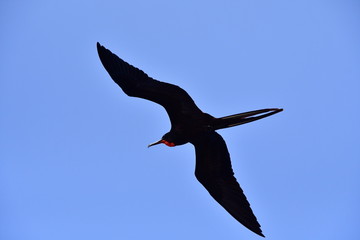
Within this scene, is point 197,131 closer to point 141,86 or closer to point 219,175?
point 219,175

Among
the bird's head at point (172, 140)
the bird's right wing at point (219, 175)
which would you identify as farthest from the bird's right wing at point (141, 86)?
the bird's right wing at point (219, 175)

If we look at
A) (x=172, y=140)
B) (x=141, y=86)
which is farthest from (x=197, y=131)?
(x=141, y=86)

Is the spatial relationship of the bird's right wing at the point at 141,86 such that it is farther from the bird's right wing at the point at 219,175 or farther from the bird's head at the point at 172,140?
the bird's right wing at the point at 219,175

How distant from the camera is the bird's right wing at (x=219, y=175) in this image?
8.29 m

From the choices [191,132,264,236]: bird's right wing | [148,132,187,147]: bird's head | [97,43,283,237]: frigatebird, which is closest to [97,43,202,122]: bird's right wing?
[97,43,283,237]: frigatebird

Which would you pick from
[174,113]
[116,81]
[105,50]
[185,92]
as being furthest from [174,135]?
[105,50]

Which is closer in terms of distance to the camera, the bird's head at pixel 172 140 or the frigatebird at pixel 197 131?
the frigatebird at pixel 197 131

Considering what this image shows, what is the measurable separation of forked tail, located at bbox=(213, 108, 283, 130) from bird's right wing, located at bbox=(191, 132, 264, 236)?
49 centimetres

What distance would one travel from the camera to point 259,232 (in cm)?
782

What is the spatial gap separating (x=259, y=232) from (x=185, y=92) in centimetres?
288

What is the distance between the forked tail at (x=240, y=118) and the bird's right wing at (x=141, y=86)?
0.51 meters

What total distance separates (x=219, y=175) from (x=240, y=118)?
1.61 meters

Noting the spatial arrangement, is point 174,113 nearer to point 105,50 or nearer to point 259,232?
point 105,50

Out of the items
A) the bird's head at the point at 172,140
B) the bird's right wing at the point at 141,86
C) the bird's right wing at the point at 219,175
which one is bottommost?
the bird's right wing at the point at 219,175
